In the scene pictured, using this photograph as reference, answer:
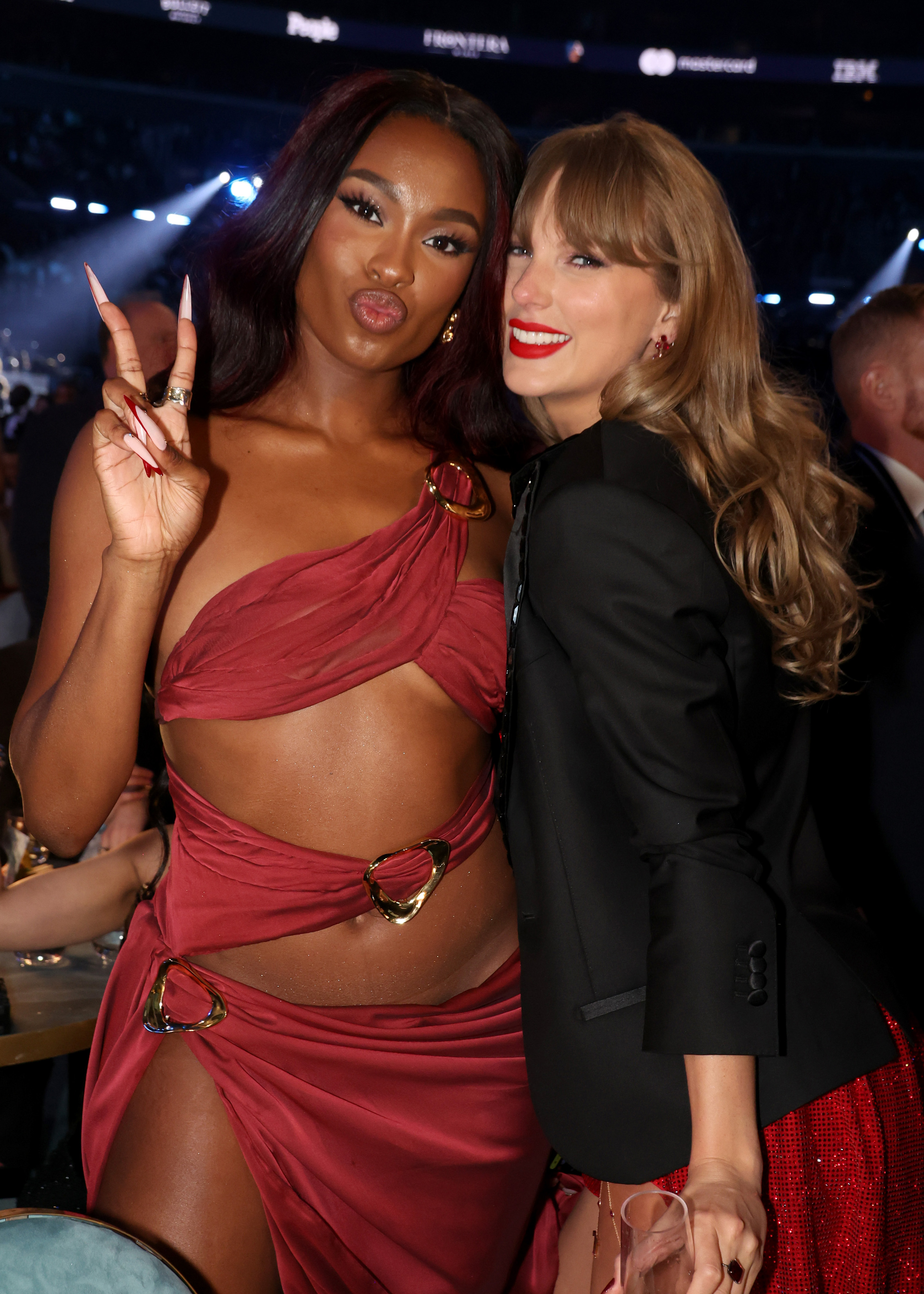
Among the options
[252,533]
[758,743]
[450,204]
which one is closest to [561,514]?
[758,743]

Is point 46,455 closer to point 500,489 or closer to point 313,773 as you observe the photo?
point 500,489

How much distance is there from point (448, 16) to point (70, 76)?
5686mm

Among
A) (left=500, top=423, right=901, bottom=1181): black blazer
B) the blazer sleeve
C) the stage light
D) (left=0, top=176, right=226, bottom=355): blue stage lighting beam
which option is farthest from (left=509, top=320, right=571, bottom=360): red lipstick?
(left=0, top=176, right=226, bottom=355): blue stage lighting beam

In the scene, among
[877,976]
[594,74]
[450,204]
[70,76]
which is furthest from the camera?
[594,74]

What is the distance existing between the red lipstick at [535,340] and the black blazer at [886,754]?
158 cm

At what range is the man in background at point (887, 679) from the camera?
2986 millimetres

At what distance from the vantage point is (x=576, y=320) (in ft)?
4.99

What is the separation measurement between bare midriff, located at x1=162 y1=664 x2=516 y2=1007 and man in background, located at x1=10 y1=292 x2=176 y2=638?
255 cm

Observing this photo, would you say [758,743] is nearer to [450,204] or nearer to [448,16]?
[450,204]

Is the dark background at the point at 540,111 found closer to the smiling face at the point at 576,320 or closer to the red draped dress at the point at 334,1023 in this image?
the smiling face at the point at 576,320

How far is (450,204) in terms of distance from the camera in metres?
1.66

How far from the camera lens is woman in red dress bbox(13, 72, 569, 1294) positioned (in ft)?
4.78

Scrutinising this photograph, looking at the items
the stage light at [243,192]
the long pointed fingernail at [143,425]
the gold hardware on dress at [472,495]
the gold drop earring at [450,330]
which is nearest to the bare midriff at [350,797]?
the gold hardware on dress at [472,495]

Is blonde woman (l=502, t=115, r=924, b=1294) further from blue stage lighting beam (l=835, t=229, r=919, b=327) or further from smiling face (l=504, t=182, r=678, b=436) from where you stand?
blue stage lighting beam (l=835, t=229, r=919, b=327)
